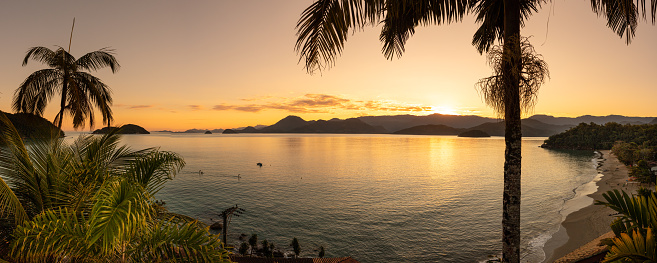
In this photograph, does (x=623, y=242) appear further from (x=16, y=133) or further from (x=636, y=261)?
(x=16, y=133)

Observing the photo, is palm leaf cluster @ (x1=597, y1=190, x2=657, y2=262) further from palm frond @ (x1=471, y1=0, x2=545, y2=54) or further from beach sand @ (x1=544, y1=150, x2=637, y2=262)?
beach sand @ (x1=544, y1=150, x2=637, y2=262)

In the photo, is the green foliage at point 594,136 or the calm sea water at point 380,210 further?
the green foliage at point 594,136

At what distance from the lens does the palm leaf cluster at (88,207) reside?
144 inches

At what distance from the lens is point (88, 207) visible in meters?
4.92

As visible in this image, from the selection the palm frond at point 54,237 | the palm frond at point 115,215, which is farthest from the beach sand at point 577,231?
the palm frond at point 54,237

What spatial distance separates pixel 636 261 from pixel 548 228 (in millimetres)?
35469

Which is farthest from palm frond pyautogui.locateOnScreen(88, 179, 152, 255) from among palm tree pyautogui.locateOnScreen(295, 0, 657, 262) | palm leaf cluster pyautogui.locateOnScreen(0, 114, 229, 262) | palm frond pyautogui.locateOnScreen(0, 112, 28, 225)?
palm tree pyautogui.locateOnScreen(295, 0, 657, 262)

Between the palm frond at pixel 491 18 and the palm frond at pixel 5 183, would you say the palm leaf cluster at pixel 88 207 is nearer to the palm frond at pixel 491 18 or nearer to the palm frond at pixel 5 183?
the palm frond at pixel 5 183

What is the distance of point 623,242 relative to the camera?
3.82 metres

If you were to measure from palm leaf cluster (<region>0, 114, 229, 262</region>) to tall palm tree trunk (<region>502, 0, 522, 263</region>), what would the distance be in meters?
5.38

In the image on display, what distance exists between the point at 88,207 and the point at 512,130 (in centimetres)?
801

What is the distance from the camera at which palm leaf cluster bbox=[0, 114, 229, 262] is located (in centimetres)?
365

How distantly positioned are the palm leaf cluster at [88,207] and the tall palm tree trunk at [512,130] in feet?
17.7

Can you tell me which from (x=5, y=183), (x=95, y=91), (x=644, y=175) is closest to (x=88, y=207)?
(x=5, y=183)
